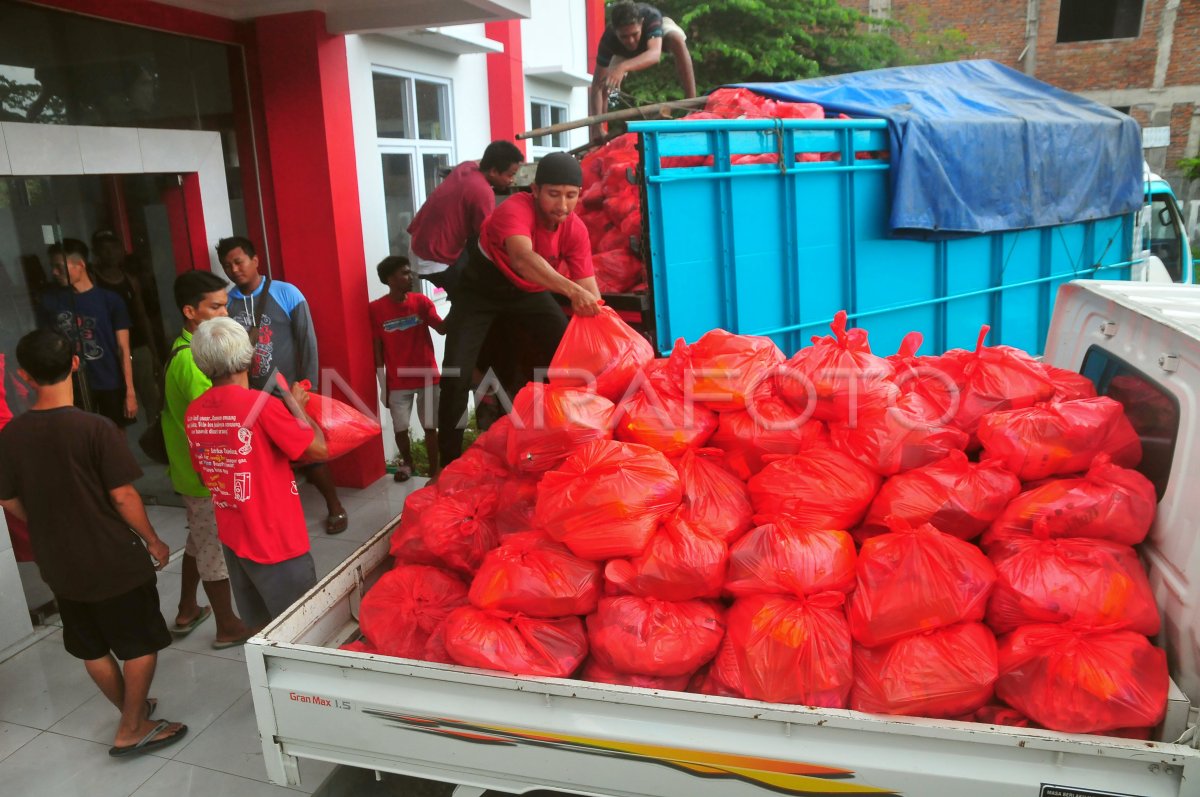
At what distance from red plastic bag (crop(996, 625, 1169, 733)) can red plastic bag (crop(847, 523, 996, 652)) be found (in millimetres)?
164

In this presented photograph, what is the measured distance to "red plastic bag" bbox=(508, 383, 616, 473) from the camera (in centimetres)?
296

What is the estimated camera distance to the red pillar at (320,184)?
18.3ft

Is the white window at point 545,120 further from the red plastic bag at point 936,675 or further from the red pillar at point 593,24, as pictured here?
the red plastic bag at point 936,675

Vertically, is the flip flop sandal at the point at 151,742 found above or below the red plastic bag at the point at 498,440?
below

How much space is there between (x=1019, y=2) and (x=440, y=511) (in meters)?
22.3

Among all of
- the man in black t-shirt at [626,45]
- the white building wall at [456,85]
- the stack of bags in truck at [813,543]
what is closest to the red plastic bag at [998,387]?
the stack of bags in truck at [813,543]

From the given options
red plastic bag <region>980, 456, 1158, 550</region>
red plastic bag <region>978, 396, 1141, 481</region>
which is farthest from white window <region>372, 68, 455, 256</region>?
red plastic bag <region>980, 456, 1158, 550</region>

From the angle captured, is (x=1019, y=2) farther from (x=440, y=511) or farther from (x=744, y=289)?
(x=440, y=511)

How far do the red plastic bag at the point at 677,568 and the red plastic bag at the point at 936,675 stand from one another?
0.51 meters

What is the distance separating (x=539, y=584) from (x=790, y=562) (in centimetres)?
75

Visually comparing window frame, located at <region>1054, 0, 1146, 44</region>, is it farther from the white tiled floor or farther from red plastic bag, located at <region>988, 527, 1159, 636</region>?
the white tiled floor

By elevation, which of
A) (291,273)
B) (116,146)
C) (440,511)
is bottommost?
(440,511)

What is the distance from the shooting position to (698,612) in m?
2.50

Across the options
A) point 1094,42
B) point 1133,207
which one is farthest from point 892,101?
point 1094,42
